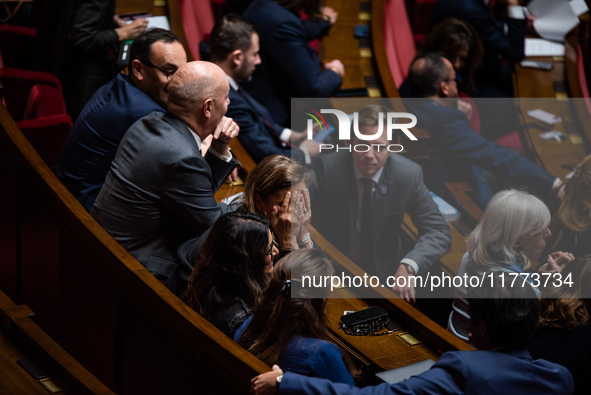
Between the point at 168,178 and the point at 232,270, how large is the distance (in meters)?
0.38

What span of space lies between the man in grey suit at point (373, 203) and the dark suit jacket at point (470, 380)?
34.7 inches

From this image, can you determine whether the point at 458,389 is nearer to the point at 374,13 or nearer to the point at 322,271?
the point at 322,271

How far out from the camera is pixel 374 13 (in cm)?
353

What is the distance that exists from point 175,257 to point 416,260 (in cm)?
67

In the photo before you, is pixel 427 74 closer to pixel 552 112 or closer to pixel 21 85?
pixel 552 112

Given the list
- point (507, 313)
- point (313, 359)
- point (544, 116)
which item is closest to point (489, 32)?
point (544, 116)

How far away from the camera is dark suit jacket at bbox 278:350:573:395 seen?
137cm

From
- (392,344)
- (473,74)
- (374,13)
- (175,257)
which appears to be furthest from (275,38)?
(392,344)

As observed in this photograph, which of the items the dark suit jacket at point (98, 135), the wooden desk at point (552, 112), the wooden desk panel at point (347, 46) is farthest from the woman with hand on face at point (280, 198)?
the wooden desk at point (552, 112)

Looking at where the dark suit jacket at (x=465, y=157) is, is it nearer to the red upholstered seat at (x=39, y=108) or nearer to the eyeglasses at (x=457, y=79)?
the eyeglasses at (x=457, y=79)

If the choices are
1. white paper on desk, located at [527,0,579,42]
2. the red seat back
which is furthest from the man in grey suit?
white paper on desk, located at [527,0,579,42]

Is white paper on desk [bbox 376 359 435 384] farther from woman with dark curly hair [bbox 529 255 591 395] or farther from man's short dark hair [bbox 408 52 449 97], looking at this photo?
man's short dark hair [bbox 408 52 449 97]

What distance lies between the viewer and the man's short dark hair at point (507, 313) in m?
1.41

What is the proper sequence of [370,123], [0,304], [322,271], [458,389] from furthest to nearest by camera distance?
[370,123], [0,304], [322,271], [458,389]
